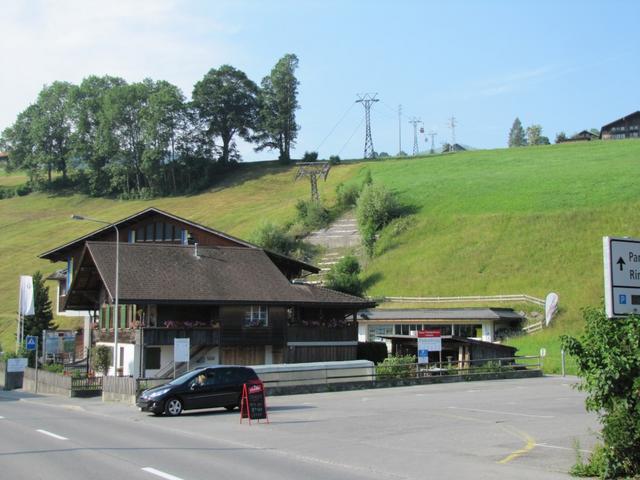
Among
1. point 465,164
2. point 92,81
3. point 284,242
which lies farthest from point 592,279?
point 92,81

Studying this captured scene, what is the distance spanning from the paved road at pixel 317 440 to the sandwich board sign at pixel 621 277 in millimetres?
3435

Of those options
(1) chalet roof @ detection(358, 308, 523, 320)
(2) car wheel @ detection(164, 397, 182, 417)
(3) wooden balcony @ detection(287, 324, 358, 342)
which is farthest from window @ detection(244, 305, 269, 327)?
(2) car wheel @ detection(164, 397, 182, 417)

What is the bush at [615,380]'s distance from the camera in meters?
12.1

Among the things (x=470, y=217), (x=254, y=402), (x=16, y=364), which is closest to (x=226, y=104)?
(x=470, y=217)

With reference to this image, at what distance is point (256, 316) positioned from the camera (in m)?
45.4

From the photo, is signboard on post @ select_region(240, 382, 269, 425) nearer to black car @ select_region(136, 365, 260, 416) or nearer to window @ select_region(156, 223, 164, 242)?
black car @ select_region(136, 365, 260, 416)

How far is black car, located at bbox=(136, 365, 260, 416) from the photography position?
25.8 meters

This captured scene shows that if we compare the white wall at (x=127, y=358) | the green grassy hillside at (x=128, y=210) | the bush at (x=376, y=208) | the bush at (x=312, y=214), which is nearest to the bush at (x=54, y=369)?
the white wall at (x=127, y=358)

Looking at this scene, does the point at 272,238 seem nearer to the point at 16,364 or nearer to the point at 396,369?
the point at 16,364

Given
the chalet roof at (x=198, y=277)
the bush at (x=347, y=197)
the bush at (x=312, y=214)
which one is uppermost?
the bush at (x=347, y=197)

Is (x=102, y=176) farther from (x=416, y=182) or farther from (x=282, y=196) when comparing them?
(x=416, y=182)

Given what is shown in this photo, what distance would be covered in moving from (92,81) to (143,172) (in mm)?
23550

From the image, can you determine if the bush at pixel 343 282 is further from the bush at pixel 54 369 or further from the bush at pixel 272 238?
the bush at pixel 54 369

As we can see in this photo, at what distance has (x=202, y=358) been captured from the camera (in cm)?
4481
